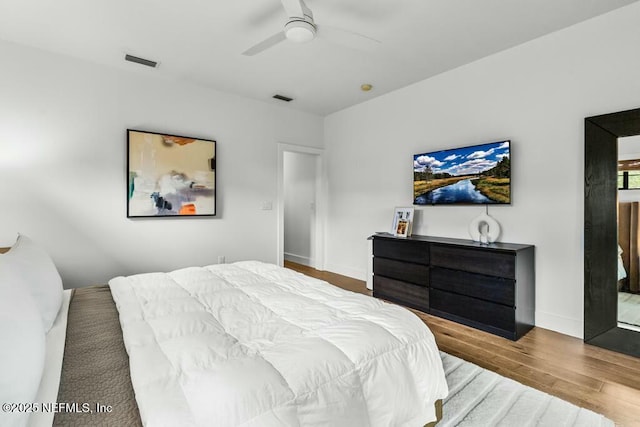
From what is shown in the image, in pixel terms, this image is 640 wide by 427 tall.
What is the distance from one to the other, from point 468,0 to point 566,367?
2726 millimetres

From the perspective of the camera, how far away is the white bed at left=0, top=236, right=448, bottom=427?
877mm

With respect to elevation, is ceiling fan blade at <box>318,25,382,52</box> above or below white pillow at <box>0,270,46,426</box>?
above

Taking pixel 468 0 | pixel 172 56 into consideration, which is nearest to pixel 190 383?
pixel 468 0

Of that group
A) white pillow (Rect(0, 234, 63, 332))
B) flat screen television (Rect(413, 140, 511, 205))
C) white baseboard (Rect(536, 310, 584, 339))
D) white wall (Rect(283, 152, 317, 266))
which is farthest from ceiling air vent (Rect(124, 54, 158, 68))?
white baseboard (Rect(536, 310, 584, 339))

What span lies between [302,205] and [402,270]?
2853mm

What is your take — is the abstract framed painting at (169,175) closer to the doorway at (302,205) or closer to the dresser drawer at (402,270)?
the doorway at (302,205)

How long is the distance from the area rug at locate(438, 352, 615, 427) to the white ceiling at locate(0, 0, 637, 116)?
→ 8.77ft

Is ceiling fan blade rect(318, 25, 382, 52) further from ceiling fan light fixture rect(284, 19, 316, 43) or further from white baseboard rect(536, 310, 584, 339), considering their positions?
white baseboard rect(536, 310, 584, 339)

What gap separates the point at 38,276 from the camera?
1498mm

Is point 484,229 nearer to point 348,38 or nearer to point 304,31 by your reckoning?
point 348,38

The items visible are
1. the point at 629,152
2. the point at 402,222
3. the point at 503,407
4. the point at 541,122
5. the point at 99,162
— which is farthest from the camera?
the point at 402,222

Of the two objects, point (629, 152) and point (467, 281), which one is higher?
point (629, 152)

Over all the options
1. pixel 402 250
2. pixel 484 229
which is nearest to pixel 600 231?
pixel 484 229

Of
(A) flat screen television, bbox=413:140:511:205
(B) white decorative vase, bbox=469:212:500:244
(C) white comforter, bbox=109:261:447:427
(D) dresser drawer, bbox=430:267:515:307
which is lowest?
(D) dresser drawer, bbox=430:267:515:307
